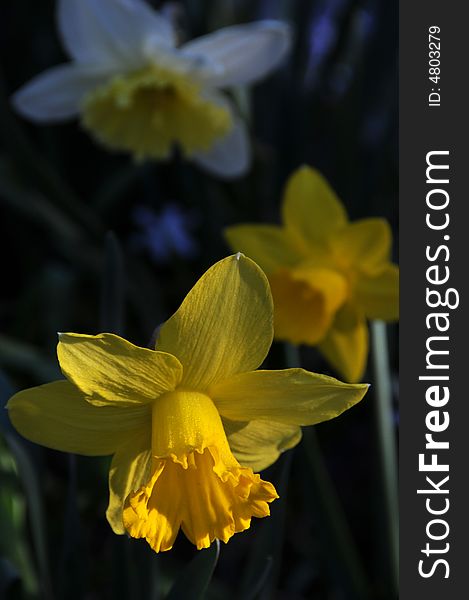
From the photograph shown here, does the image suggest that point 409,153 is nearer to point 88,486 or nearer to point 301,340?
point 301,340

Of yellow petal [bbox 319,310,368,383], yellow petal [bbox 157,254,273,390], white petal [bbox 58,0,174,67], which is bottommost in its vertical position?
yellow petal [bbox 157,254,273,390]

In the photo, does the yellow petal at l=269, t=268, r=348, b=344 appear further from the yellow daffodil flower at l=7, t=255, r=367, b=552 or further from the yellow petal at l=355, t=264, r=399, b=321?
the yellow daffodil flower at l=7, t=255, r=367, b=552

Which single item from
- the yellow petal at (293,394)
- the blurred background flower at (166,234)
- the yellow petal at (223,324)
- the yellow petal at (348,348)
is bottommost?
the yellow petal at (293,394)

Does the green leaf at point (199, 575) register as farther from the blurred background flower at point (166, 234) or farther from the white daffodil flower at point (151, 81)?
the blurred background flower at point (166, 234)

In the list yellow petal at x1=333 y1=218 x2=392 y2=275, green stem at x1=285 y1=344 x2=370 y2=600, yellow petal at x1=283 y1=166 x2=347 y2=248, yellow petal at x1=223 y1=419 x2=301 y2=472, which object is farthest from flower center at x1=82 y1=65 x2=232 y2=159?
yellow petal at x1=223 y1=419 x2=301 y2=472

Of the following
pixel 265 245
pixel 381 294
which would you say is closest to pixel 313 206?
pixel 265 245

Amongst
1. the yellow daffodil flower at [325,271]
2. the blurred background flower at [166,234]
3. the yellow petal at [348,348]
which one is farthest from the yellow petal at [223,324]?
the blurred background flower at [166,234]

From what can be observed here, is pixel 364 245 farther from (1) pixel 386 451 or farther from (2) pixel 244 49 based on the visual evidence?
(2) pixel 244 49

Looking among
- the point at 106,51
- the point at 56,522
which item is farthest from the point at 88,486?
the point at 106,51
